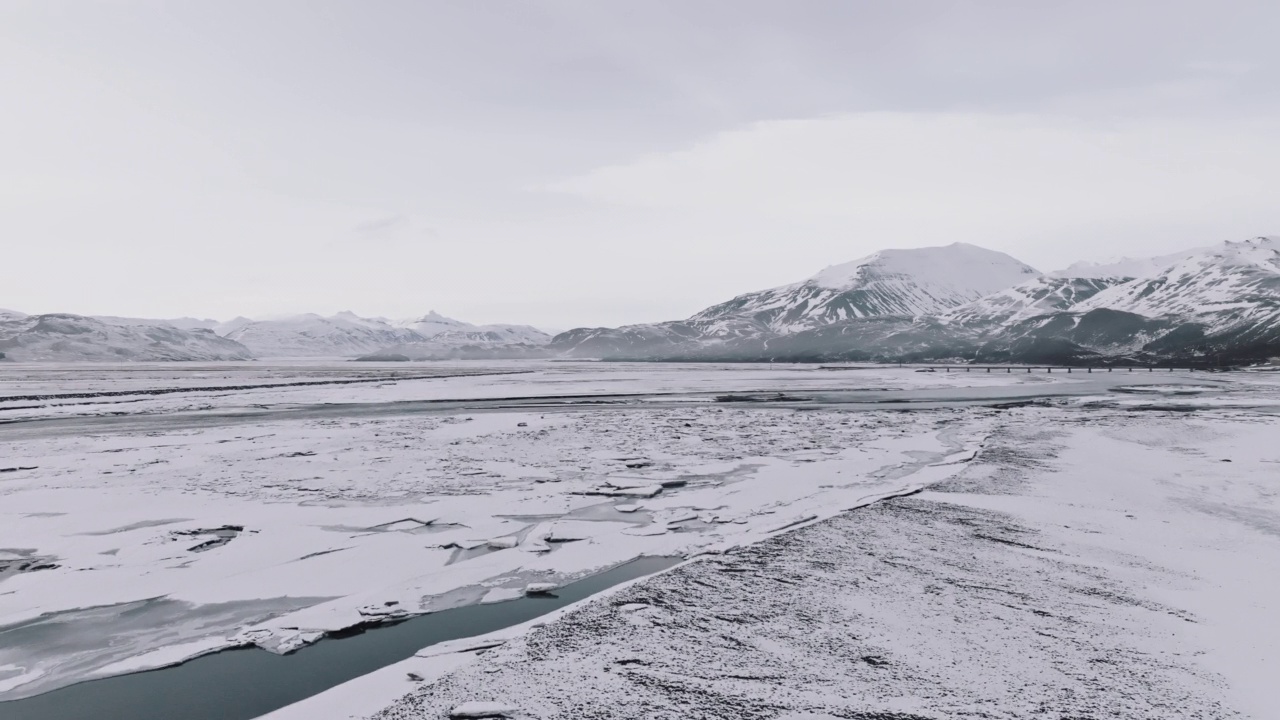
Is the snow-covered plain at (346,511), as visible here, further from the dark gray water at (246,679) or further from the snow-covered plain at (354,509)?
the dark gray water at (246,679)

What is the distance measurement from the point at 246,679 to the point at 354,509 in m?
7.25

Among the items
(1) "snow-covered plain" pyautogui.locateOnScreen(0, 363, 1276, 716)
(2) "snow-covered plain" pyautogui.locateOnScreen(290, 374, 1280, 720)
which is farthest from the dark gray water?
(2) "snow-covered plain" pyautogui.locateOnScreen(290, 374, 1280, 720)

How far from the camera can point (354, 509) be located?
1411 cm

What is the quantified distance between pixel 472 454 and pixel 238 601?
1217 cm

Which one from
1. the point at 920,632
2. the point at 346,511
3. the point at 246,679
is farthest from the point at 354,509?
the point at 920,632

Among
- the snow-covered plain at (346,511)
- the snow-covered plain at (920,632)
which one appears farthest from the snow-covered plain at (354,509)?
the snow-covered plain at (920,632)

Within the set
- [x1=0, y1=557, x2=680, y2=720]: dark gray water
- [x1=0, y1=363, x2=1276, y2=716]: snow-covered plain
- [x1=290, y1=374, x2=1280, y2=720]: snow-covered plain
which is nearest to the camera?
[x1=290, y1=374, x2=1280, y2=720]: snow-covered plain

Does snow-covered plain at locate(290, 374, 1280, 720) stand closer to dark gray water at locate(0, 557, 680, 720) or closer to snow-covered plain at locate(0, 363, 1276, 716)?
dark gray water at locate(0, 557, 680, 720)

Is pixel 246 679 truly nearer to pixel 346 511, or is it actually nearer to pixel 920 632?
pixel 346 511

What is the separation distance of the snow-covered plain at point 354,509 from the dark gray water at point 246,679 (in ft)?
0.92

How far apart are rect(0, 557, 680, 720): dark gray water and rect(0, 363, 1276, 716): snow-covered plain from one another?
11.0 inches

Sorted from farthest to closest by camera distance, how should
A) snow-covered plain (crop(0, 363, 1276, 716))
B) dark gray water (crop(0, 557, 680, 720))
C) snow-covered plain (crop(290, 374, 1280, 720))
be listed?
snow-covered plain (crop(0, 363, 1276, 716))
dark gray water (crop(0, 557, 680, 720))
snow-covered plain (crop(290, 374, 1280, 720))

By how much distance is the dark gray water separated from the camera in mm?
6488

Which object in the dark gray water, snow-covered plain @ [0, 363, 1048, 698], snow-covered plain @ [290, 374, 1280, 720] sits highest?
snow-covered plain @ [290, 374, 1280, 720]
